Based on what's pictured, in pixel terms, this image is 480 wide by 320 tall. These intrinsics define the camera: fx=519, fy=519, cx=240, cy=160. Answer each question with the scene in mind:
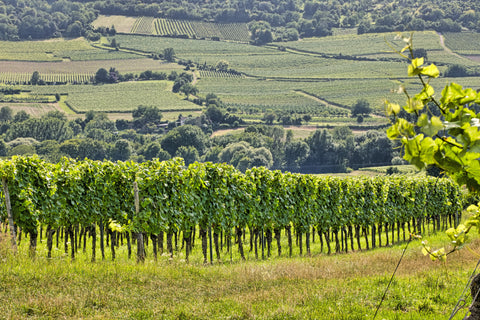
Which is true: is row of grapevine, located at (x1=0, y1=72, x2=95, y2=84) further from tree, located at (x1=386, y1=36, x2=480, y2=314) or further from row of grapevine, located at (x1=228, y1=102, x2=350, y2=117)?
tree, located at (x1=386, y1=36, x2=480, y2=314)

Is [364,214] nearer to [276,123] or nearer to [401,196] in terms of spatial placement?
[401,196]

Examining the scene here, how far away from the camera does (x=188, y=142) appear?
13062 cm

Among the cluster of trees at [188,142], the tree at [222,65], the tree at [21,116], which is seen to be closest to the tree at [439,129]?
the cluster of trees at [188,142]

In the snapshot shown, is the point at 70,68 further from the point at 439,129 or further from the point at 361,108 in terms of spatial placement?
the point at 439,129

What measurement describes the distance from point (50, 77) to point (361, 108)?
10307 cm

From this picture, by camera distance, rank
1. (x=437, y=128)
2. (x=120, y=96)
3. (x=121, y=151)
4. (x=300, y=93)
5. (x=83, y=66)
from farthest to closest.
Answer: (x=83, y=66) < (x=300, y=93) < (x=120, y=96) < (x=121, y=151) < (x=437, y=128)

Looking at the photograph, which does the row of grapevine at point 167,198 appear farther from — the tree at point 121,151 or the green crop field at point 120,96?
the green crop field at point 120,96

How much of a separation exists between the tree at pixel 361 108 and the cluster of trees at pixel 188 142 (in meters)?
15.4

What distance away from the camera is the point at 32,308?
827 centimetres

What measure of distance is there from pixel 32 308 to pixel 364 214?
2101 centimetres

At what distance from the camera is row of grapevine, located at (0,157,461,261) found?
48.6 feet

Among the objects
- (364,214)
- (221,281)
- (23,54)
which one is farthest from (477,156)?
(23,54)

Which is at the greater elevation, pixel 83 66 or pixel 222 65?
pixel 222 65

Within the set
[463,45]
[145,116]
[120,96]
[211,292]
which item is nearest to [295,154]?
[145,116]
